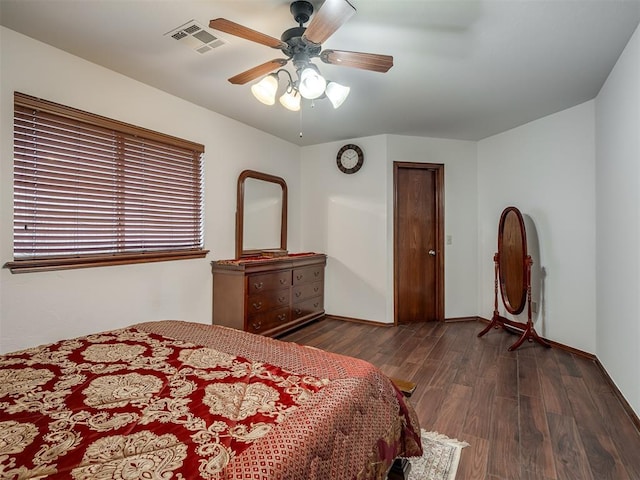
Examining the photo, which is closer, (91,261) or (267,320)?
(91,261)

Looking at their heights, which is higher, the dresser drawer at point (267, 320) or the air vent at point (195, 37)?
the air vent at point (195, 37)

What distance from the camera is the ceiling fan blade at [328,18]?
135 cm

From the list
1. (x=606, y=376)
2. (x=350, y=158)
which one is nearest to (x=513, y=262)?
(x=606, y=376)

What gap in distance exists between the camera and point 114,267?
8.13 ft

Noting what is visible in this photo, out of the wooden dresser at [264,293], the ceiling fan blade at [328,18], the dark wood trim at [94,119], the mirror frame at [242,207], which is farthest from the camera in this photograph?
the mirror frame at [242,207]

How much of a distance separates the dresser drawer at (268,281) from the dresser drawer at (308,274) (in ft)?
0.48

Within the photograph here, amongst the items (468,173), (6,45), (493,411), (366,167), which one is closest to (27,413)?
(6,45)

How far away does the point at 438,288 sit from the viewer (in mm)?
4262

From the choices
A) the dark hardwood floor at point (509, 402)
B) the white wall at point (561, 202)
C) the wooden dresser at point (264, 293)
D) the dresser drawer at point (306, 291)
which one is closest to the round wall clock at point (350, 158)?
the wooden dresser at point (264, 293)

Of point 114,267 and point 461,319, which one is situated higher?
point 114,267

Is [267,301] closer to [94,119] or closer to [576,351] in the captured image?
[94,119]

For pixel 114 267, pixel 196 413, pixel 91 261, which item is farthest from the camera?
pixel 114 267

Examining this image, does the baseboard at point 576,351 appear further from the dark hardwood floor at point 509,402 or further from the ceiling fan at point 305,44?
the ceiling fan at point 305,44

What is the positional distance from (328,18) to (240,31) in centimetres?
46
